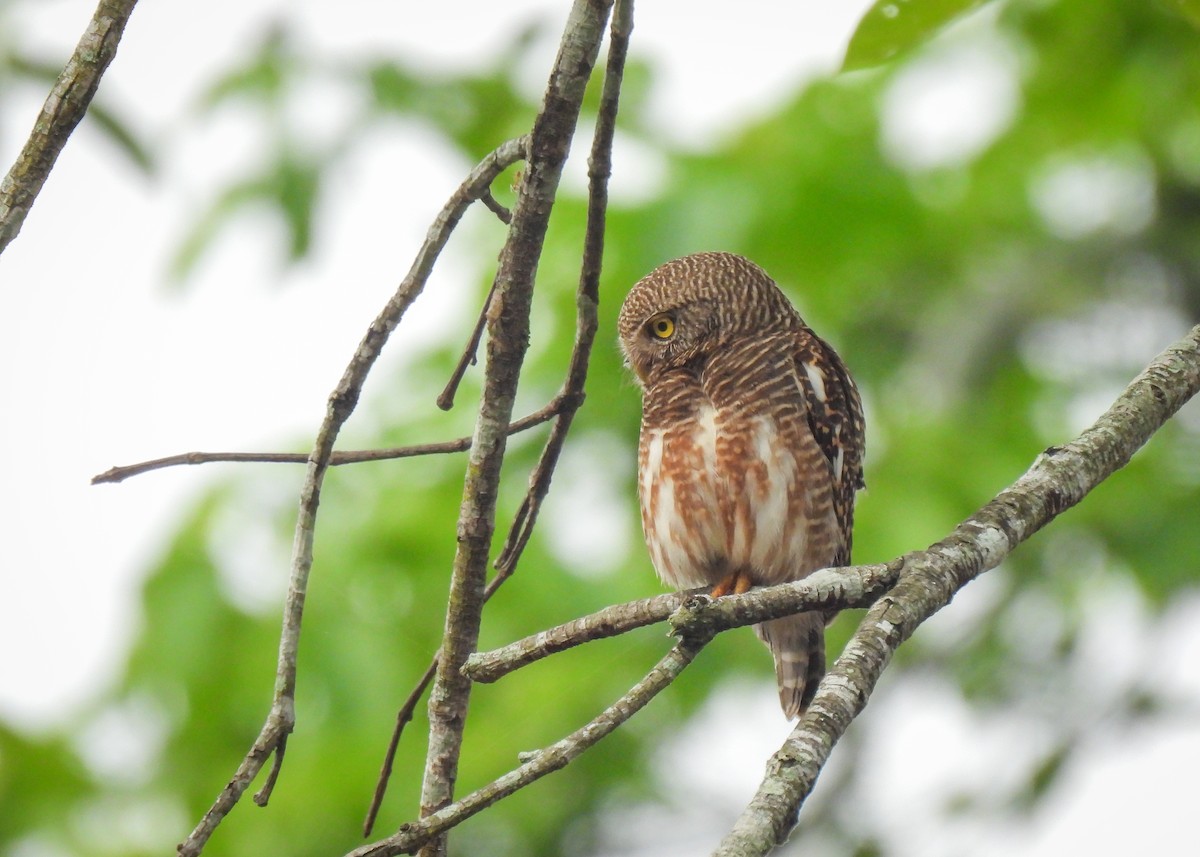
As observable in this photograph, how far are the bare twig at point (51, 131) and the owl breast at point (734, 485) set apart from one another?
233 centimetres

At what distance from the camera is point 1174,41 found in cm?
553

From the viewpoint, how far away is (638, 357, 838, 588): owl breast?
12.6 feet

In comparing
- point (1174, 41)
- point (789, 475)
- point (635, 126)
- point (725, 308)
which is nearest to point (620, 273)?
point (635, 126)

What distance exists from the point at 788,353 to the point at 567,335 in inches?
77.7

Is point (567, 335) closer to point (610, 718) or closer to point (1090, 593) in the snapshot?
point (1090, 593)

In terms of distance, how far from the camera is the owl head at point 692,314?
4.09 m

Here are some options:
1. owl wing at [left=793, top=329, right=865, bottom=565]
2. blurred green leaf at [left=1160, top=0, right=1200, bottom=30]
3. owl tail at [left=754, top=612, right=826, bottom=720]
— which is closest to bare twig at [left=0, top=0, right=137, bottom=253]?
blurred green leaf at [left=1160, top=0, right=1200, bottom=30]

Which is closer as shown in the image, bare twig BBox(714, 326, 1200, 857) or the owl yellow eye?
bare twig BBox(714, 326, 1200, 857)

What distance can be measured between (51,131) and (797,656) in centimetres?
304

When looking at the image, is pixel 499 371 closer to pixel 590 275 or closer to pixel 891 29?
pixel 590 275

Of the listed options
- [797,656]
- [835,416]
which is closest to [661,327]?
[835,416]

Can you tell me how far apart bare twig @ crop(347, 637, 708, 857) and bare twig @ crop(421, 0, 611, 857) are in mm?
185

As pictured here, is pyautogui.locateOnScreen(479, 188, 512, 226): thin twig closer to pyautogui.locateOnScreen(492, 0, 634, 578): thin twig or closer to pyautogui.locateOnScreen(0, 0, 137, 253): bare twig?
pyautogui.locateOnScreen(492, 0, 634, 578): thin twig

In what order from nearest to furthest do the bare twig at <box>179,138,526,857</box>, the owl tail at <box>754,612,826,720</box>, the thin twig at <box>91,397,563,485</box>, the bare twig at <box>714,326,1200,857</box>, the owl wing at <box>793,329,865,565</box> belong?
the bare twig at <box>714,326,1200,857</box>, the bare twig at <box>179,138,526,857</box>, the thin twig at <box>91,397,563,485</box>, the owl wing at <box>793,329,865,565</box>, the owl tail at <box>754,612,826,720</box>
